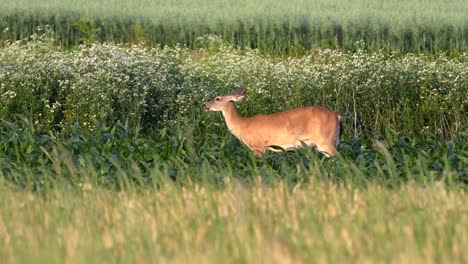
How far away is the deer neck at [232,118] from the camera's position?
44.7 ft

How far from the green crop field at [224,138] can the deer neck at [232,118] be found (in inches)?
15.7

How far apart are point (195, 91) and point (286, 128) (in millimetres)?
2805

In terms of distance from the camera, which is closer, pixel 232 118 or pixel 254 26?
pixel 232 118

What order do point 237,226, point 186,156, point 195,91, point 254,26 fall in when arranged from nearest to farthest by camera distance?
point 237,226 → point 186,156 → point 195,91 → point 254,26

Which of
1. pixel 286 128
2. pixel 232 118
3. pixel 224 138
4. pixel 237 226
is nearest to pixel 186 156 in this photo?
pixel 224 138

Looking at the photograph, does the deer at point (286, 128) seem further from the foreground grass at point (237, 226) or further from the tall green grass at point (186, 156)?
the foreground grass at point (237, 226)

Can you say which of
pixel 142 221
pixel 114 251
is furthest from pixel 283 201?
pixel 114 251

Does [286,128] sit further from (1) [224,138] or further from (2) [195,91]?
(2) [195,91]

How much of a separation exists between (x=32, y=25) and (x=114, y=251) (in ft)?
71.4

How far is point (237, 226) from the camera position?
6359mm

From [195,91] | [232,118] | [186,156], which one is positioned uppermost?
[186,156]

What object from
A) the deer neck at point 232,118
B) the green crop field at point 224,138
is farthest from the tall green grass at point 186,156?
the deer neck at point 232,118

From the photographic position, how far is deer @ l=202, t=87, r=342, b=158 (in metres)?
12.5

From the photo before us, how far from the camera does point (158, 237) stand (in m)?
6.24
